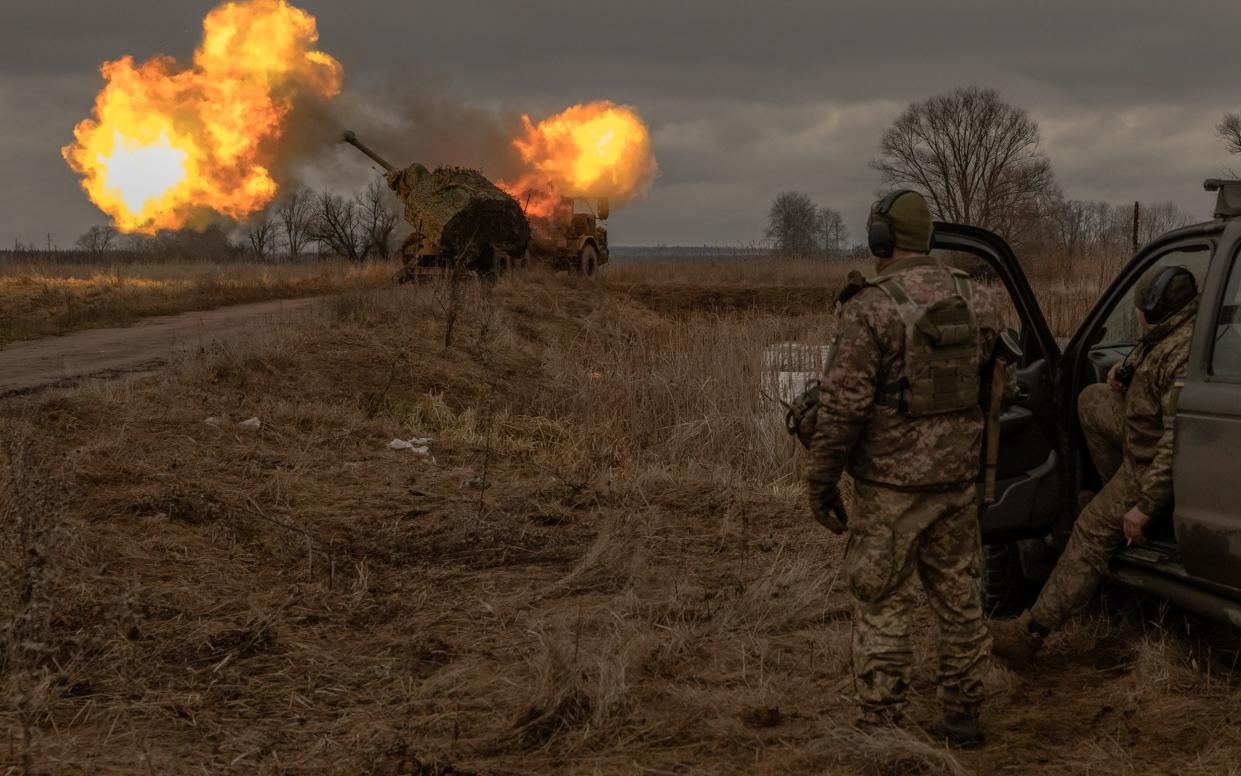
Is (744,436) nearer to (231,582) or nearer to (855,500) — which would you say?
(231,582)

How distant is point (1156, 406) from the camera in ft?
14.3

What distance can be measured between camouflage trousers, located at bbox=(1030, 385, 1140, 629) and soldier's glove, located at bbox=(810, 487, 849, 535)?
1.11m

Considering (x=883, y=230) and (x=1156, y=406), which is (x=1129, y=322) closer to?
(x=1156, y=406)

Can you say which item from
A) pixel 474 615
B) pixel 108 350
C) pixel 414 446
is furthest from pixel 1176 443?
pixel 108 350

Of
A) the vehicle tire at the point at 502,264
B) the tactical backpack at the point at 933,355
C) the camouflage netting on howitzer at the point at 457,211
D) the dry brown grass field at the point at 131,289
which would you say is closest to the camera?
the tactical backpack at the point at 933,355

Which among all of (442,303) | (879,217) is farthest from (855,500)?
(442,303)

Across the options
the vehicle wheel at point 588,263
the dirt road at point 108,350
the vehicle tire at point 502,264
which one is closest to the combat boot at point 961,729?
the dirt road at point 108,350

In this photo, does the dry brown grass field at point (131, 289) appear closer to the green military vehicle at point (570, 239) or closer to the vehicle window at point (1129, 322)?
the green military vehicle at point (570, 239)

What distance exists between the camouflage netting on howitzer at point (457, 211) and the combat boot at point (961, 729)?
66.1ft

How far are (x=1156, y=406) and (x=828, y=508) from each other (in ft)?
4.61

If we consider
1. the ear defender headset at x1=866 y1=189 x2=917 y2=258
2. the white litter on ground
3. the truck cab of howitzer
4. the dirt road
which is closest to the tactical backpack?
the ear defender headset at x1=866 y1=189 x2=917 y2=258

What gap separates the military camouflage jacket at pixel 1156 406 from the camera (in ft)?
13.7

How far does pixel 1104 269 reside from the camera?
13203 millimetres

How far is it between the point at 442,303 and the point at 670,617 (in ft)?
40.5
